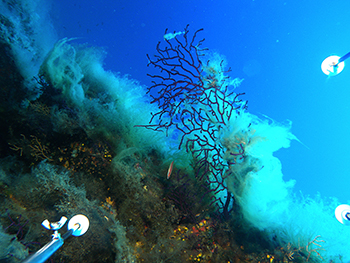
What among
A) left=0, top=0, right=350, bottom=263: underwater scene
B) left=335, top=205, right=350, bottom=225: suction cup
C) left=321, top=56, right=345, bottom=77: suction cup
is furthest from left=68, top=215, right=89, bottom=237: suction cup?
left=321, top=56, right=345, bottom=77: suction cup

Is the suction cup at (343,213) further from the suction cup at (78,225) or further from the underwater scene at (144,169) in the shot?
the suction cup at (78,225)

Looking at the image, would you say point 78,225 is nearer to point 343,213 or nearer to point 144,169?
point 144,169

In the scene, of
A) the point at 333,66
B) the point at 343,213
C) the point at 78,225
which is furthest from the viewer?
the point at 333,66

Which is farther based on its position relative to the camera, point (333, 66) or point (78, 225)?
point (333, 66)

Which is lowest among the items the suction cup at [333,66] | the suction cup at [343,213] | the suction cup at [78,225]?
the suction cup at [78,225]

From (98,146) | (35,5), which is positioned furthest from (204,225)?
A: (35,5)

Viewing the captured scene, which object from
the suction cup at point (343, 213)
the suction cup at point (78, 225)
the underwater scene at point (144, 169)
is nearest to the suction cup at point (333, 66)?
the underwater scene at point (144, 169)

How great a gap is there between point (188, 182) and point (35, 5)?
31.0 ft

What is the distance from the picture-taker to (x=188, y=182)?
3.65 m

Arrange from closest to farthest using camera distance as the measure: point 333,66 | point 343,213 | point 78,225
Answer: point 78,225
point 343,213
point 333,66

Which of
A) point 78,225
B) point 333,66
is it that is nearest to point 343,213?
point 333,66

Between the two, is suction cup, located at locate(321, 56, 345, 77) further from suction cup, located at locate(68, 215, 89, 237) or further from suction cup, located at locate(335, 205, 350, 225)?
suction cup, located at locate(68, 215, 89, 237)

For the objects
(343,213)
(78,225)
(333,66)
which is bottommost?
(78,225)

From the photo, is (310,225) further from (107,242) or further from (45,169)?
(45,169)
